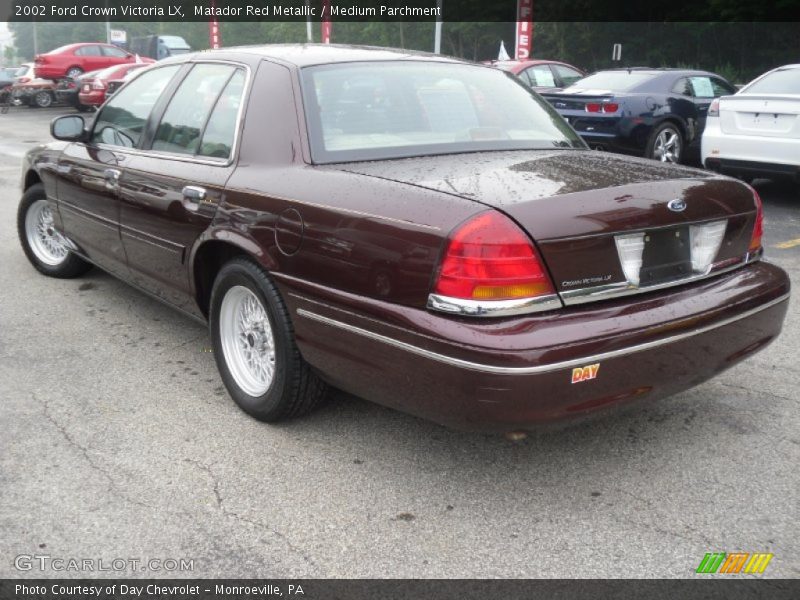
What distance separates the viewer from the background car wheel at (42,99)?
25.3 metres

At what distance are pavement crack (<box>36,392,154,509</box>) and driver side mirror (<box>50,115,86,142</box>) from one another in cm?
175

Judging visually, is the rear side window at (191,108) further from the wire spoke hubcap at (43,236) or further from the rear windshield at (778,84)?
the rear windshield at (778,84)

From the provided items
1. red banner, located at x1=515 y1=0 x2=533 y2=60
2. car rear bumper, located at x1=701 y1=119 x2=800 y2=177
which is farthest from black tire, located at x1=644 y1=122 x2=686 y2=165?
red banner, located at x1=515 y1=0 x2=533 y2=60

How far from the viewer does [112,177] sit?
173 inches

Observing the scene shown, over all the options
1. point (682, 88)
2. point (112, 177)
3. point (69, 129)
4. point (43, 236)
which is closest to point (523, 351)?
point (112, 177)

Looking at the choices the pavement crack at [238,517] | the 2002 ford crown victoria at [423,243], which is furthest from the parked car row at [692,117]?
the pavement crack at [238,517]

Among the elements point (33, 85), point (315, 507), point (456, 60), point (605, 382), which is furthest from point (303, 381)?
point (33, 85)

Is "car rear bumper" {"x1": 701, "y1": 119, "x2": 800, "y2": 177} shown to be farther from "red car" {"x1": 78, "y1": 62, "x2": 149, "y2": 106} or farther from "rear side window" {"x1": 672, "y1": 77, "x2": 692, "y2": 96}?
"red car" {"x1": 78, "y1": 62, "x2": 149, "y2": 106}

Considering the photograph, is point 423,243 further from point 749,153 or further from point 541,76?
point 541,76

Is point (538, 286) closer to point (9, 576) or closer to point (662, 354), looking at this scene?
point (662, 354)

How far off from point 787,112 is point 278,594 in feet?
Result: 24.5

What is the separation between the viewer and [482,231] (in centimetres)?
261

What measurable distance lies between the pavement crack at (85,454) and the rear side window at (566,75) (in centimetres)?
1166

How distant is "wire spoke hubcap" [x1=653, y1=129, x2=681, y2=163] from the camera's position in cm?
1006
